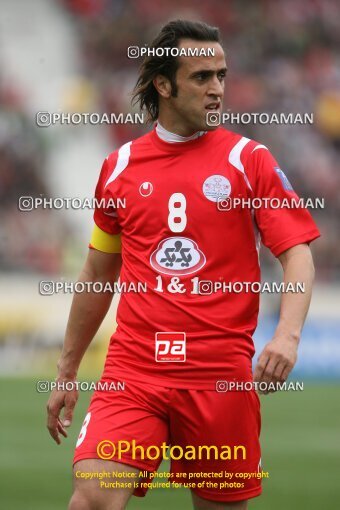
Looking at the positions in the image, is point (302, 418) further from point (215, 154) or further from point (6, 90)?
point (6, 90)

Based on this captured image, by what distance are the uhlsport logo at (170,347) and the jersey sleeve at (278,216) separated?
0.49 m

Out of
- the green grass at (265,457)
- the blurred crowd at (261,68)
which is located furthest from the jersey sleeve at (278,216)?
the blurred crowd at (261,68)

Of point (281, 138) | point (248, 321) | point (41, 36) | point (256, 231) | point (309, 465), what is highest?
point (41, 36)

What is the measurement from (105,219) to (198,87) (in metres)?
0.67

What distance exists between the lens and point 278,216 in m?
4.22

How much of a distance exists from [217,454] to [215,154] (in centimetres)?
118

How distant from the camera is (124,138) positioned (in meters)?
19.2

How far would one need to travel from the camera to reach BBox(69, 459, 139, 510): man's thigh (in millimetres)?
4039

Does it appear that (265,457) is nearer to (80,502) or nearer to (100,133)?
(80,502)

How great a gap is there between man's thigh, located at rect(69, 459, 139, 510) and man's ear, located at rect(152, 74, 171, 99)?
1528mm

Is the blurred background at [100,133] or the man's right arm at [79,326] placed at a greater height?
the blurred background at [100,133]

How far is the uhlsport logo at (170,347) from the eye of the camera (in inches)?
169

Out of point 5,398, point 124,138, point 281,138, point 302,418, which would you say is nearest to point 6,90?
point 124,138

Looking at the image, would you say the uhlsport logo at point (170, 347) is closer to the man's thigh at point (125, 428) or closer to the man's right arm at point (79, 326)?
the man's thigh at point (125, 428)
